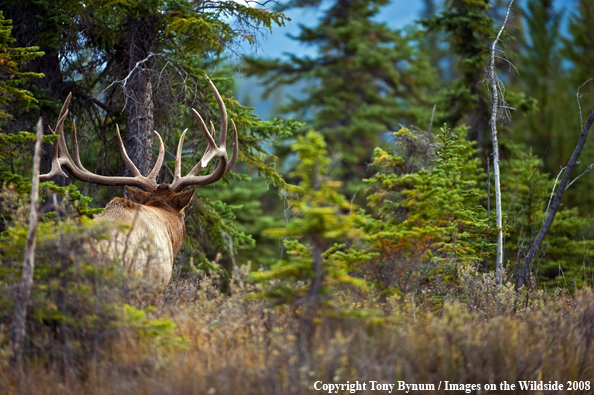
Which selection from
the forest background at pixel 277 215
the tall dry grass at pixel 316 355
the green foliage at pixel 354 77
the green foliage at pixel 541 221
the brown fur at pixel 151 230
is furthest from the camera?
the green foliage at pixel 354 77

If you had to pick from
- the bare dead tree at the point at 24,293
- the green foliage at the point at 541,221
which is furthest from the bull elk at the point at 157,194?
the green foliage at the point at 541,221

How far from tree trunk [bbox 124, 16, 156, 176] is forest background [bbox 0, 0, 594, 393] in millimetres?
32

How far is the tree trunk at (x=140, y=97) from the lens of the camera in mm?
8375

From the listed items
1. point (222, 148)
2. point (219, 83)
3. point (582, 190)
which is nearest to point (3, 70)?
point (222, 148)

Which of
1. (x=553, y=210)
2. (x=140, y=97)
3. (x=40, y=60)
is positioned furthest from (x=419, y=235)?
(x=40, y=60)

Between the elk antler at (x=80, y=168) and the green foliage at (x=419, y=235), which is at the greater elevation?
the elk antler at (x=80, y=168)

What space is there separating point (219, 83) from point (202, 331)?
223 inches

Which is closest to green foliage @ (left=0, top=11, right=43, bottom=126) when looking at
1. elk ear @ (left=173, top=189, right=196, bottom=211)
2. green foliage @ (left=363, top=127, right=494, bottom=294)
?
elk ear @ (left=173, top=189, right=196, bottom=211)

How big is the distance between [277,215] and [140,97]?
11980mm

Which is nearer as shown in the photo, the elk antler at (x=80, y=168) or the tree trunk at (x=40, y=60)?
the elk antler at (x=80, y=168)

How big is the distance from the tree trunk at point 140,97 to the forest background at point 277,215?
32 millimetres

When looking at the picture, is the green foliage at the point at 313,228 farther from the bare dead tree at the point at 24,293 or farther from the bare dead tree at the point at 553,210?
the bare dead tree at the point at 553,210

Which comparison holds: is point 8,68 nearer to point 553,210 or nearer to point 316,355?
point 316,355

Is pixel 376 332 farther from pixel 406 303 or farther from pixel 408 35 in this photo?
pixel 408 35
